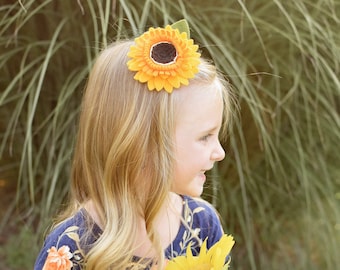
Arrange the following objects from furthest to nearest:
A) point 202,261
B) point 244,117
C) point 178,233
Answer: point 244,117 < point 178,233 < point 202,261

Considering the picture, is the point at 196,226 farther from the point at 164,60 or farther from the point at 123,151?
the point at 164,60

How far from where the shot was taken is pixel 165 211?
165cm

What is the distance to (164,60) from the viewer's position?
1.49m

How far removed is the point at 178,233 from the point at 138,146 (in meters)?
0.27

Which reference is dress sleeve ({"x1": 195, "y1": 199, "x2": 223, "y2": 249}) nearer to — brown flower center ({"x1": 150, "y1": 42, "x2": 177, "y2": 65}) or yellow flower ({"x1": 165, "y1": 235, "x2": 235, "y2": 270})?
yellow flower ({"x1": 165, "y1": 235, "x2": 235, "y2": 270})

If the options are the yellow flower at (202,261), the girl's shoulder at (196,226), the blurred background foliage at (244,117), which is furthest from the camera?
the blurred background foliage at (244,117)

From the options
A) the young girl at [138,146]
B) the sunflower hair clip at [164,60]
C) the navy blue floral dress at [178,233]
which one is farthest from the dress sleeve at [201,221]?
the sunflower hair clip at [164,60]

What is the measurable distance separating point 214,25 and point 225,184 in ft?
1.89

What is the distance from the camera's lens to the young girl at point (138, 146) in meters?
1.49

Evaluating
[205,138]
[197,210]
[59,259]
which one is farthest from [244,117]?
[59,259]

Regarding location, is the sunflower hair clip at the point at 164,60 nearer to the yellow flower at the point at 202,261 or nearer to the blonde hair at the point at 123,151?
the blonde hair at the point at 123,151

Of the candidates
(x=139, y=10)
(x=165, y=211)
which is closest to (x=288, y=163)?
(x=139, y=10)

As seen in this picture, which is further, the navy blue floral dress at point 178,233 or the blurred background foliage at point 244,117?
the blurred background foliage at point 244,117

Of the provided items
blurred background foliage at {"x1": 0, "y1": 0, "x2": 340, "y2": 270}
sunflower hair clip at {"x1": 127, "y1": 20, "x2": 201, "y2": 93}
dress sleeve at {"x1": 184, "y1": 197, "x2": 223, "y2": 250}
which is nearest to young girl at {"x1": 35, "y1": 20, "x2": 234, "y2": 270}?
sunflower hair clip at {"x1": 127, "y1": 20, "x2": 201, "y2": 93}
